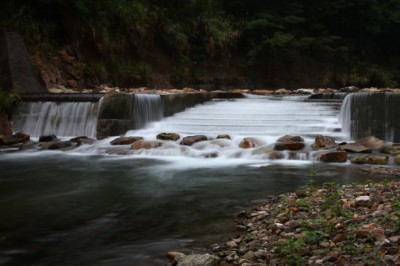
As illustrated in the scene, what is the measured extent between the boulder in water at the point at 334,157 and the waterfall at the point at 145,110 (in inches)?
217

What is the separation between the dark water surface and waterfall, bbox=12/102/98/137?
9.40 feet

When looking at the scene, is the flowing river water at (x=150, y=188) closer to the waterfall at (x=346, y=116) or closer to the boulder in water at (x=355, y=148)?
the waterfall at (x=346, y=116)

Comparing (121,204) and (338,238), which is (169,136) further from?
(338,238)

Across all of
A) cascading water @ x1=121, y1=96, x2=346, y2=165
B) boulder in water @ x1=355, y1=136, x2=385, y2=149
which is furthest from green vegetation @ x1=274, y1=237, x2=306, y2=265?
boulder in water @ x1=355, y1=136, x2=385, y2=149

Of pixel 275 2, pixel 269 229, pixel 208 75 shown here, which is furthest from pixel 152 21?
pixel 269 229

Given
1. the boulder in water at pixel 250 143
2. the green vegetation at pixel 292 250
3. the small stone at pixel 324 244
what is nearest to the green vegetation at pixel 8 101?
the boulder in water at pixel 250 143

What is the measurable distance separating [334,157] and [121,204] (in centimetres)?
470

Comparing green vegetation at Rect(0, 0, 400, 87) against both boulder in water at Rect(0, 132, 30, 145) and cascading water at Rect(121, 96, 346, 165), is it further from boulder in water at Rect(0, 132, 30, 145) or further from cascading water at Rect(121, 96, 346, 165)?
cascading water at Rect(121, 96, 346, 165)

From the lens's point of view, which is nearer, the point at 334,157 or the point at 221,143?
the point at 334,157

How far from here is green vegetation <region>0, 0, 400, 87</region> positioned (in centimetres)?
1720

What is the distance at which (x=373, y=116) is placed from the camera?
1121 cm

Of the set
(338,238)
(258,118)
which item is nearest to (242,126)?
(258,118)

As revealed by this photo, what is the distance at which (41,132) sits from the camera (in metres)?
12.6

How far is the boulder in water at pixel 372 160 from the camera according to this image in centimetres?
838
